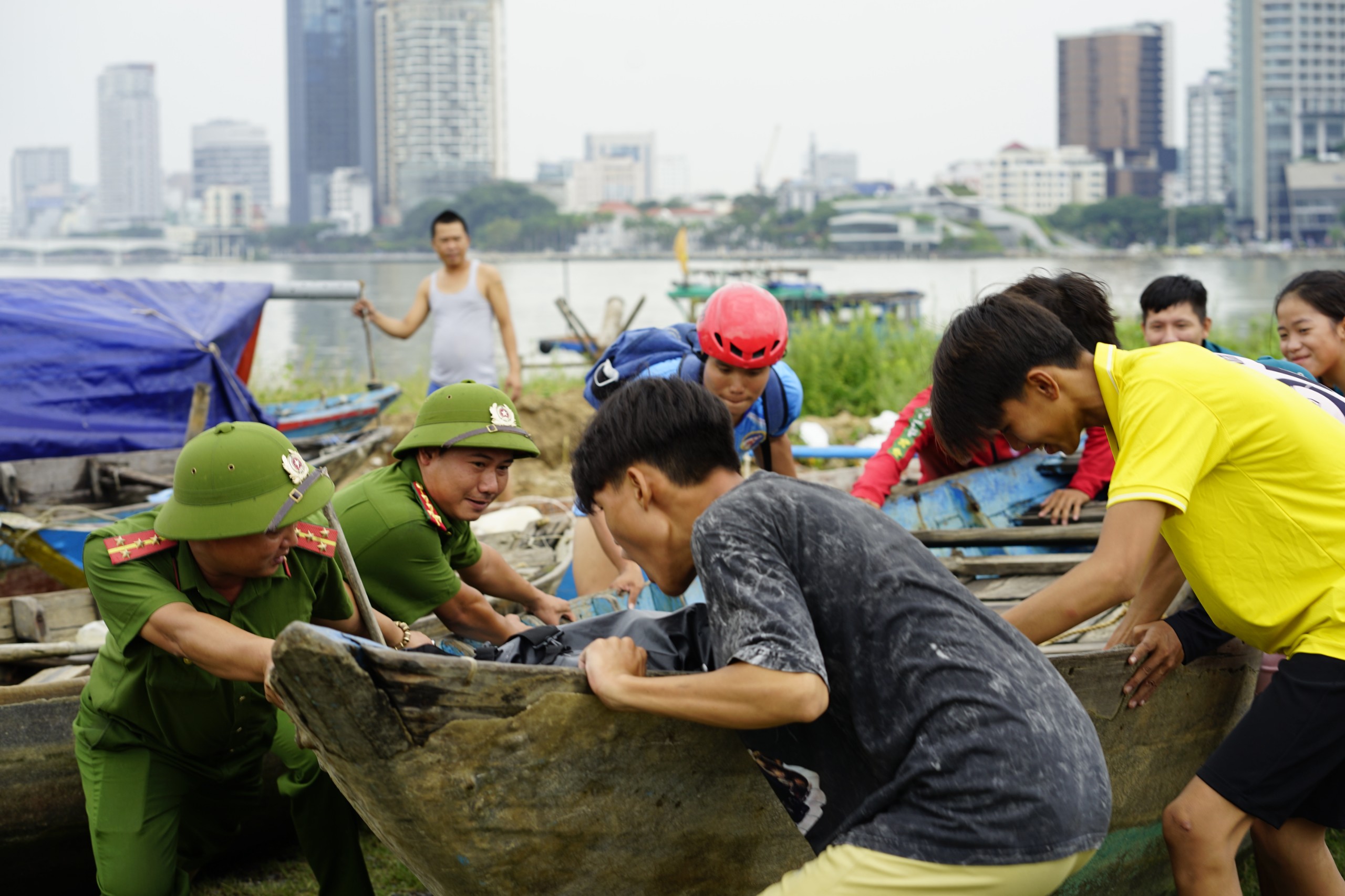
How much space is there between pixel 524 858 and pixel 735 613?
0.85m

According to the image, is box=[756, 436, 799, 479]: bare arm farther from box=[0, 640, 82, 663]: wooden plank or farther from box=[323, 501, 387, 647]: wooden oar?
box=[0, 640, 82, 663]: wooden plank

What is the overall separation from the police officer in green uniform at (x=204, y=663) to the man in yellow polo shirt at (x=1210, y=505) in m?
1.57

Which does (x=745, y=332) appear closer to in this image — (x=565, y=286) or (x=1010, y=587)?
(x=1010, y=587)

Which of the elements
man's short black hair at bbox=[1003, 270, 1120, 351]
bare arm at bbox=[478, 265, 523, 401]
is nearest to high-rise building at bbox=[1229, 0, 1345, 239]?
bare arm at bbox=[478, 265, 523, 401]

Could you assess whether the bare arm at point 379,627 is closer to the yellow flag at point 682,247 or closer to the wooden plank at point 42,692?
the wooden plank at point 42,692

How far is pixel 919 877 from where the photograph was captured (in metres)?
1.89

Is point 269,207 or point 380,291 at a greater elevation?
point 269,207

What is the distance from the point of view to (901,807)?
6.28ft

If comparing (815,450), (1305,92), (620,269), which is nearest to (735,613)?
(815,450)

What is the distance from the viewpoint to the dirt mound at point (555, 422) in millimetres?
11523

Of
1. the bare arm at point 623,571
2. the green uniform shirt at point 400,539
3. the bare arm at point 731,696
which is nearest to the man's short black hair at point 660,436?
the bare arm at point 731,696

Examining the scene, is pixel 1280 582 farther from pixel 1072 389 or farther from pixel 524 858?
pixel 524 858

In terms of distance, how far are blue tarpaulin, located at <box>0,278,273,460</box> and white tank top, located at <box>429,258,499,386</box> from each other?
3.88 feet

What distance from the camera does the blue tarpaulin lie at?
22.4 feet
